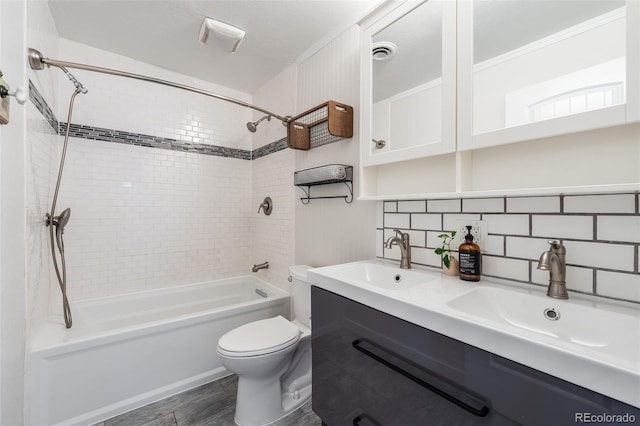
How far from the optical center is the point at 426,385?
2.65ft

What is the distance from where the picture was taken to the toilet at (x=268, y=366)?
1.44 metres

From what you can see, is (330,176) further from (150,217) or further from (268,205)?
(150,217)

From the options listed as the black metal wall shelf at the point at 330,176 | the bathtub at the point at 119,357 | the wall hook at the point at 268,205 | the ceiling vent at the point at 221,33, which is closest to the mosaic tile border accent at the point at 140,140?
the wall hook at the point at 268,205

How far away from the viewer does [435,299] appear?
89 centimetres

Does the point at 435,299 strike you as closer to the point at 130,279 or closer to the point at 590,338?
the point at 590,338

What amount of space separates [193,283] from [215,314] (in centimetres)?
83

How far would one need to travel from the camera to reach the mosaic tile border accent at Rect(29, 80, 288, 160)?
172 cm

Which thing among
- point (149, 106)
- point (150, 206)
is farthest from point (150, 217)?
point (149, 106)

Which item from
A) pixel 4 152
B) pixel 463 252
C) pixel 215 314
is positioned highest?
pixel 4 152

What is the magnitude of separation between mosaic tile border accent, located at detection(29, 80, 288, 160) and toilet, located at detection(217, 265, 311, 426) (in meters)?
1.55

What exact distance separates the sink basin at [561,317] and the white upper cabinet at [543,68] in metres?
0.55

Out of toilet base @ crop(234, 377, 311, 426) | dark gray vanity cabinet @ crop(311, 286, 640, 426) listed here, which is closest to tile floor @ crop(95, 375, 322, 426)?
toilet base @ crop(234, 377, 311, 426)

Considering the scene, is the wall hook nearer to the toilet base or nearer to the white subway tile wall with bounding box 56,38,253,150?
the white subway tile wall with bounding box 56,38,253,150

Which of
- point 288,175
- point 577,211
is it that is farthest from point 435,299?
point 288,175
